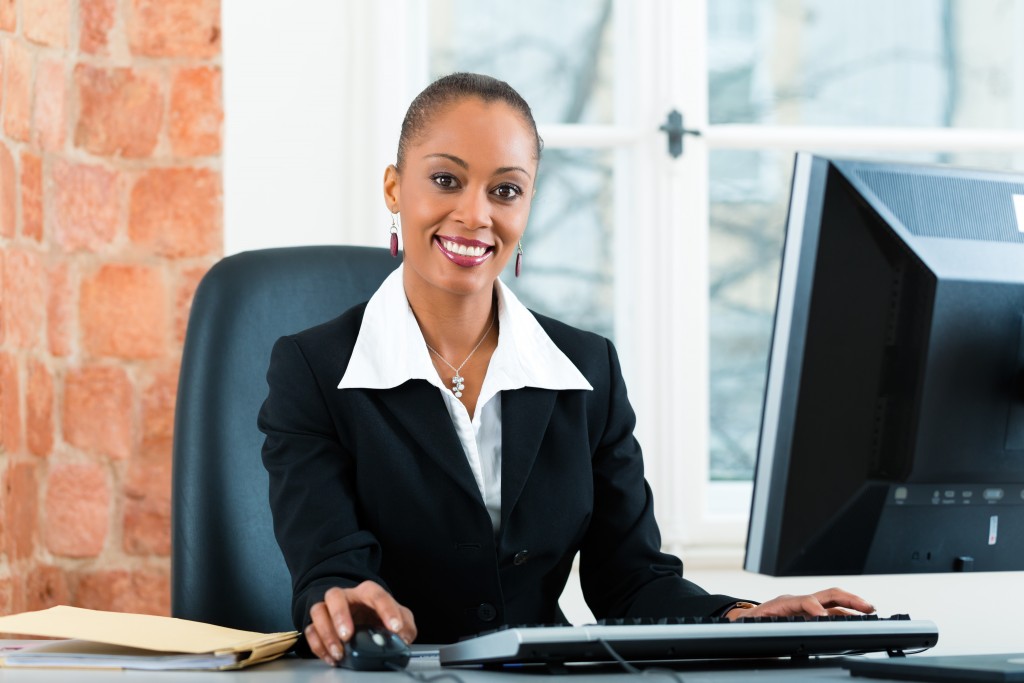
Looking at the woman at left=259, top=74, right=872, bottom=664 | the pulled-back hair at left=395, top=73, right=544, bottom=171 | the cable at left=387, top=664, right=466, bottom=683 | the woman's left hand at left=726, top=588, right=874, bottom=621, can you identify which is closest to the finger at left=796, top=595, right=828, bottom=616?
the woman's left hand at left=726, top=588, right=874, bottom=621

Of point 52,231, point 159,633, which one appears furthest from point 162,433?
point 159,633

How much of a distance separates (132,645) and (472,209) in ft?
2.16

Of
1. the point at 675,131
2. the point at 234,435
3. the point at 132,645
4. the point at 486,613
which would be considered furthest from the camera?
the point at 675,131

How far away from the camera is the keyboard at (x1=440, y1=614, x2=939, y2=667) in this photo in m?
0.88

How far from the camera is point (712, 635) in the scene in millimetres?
924

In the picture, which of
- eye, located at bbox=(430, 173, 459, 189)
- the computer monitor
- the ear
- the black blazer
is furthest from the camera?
the ear

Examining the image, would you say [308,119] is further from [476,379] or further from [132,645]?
[132,645]

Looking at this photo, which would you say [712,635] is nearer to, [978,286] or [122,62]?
[978,286]

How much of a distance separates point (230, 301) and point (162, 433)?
65 cm

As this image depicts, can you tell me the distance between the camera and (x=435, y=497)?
1377mm

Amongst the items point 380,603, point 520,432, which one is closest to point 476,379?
point 520,432

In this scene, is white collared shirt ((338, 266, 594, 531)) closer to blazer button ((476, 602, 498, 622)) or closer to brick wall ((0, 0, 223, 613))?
blazer button ((476, 602, 498, 622))

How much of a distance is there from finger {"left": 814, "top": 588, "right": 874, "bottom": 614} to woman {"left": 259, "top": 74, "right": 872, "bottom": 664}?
172mm

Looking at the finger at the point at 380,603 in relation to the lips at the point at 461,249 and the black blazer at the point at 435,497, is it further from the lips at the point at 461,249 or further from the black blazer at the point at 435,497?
the lips at the point at 461,249
